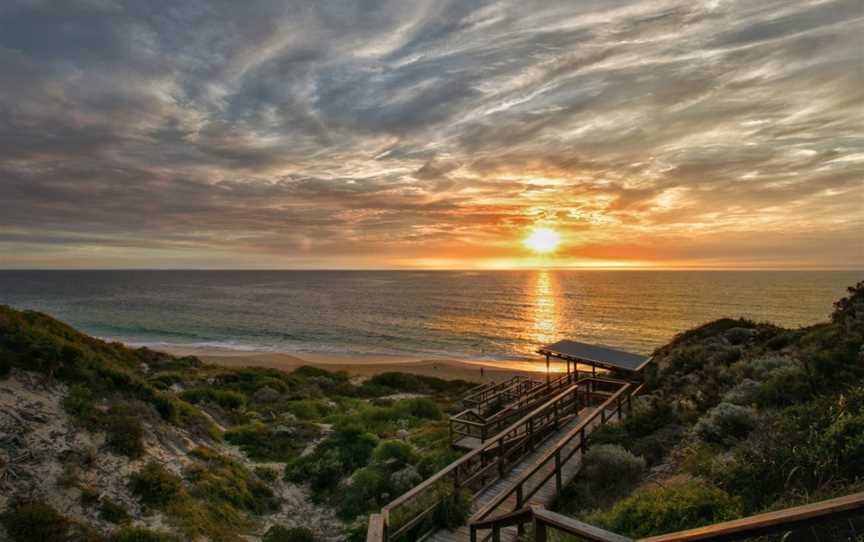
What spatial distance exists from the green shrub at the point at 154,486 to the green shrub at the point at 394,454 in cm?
528

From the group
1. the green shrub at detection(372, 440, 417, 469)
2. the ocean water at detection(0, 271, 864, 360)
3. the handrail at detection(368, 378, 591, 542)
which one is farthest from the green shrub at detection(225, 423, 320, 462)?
the ocean water at detection(0, 271, 864, 360)

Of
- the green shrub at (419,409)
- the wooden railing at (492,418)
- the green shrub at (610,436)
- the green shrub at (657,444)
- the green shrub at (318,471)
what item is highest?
the green shrub at (657,444)

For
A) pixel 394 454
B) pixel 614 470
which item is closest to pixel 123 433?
pixel 394 454

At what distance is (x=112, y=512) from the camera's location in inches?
321

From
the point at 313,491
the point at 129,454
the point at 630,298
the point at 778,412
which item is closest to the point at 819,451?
the point at 778,412

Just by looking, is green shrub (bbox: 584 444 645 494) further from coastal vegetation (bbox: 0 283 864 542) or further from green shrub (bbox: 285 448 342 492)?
green shrub (bbox: 285 448 342 492)

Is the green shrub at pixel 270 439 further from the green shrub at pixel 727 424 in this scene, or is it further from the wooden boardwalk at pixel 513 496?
the green shrub at pixel 727 424

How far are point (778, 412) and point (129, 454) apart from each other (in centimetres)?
1370

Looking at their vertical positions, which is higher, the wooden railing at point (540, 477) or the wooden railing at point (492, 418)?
the wooden railing at point (540, 477)

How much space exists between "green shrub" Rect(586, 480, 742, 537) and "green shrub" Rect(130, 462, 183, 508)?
28.2 ft

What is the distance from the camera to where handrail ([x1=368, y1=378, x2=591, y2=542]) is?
6.35 m

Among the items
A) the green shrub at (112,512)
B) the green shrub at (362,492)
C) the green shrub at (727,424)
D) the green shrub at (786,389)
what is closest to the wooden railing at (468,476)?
the green shrub at (362,492)

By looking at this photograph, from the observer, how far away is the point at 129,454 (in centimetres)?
980

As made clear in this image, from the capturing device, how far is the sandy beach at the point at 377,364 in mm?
37500
